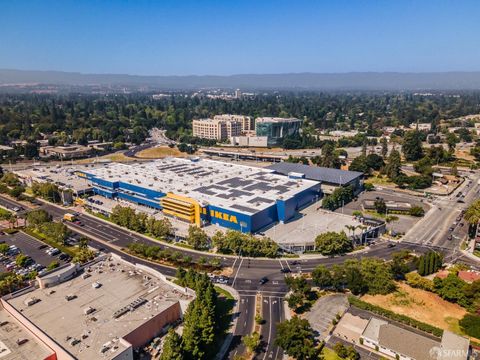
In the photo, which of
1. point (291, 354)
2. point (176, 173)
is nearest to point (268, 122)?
point (176, 173)

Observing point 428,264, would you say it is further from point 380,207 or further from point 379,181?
point 379,181

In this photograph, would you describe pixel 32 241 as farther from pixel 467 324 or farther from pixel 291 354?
pixel 467 324

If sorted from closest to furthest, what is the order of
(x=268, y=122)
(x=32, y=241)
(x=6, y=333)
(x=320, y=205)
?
1. (x=6, y=333)
2. (x=32, y=241)
3. (x=320, y=205)
4. (x=268, y=122)

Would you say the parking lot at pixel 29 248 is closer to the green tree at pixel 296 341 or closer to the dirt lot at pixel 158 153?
the green tree at pixel 296 341

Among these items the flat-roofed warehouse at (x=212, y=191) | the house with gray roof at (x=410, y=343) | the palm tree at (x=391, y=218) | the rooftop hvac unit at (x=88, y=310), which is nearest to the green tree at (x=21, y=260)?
the rooftop hvac unit at (x=88, y=310)

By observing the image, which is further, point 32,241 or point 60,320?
point 32,241

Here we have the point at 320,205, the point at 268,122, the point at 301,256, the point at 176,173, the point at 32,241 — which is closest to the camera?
the point at 301,256
